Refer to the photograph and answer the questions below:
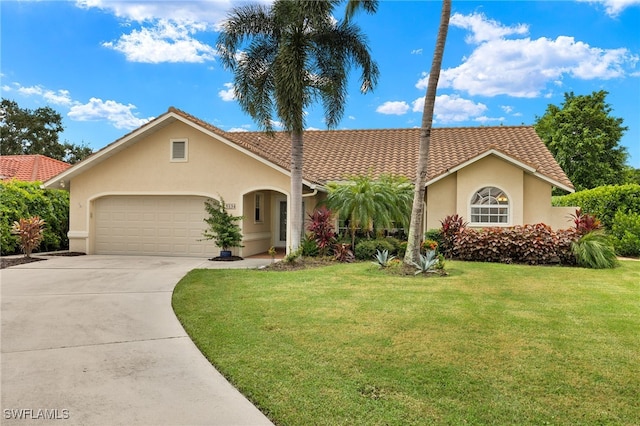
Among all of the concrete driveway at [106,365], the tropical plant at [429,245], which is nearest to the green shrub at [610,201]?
the tropical plant at [429,245]

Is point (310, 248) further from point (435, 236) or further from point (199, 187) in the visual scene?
point (199, 187)

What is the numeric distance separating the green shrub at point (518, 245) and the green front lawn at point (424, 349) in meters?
3.69

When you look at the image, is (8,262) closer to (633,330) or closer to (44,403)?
→ (44,403)

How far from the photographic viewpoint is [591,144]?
34.0 meters

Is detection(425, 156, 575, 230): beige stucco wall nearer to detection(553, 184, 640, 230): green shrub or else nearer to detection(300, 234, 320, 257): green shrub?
detection(553, 184, 640, 230): green shrub

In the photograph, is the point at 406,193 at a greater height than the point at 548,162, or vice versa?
the point at 548,162

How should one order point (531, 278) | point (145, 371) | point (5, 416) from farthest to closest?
point (531, 278), point (145, 371), point (5, 416)

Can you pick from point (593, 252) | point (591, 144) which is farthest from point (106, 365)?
point (591, 144)

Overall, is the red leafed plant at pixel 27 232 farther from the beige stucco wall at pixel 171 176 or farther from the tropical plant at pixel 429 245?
the tropical plant at pixel 429 245

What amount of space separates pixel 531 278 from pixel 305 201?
356 inches

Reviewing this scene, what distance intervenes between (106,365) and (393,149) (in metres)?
17.2

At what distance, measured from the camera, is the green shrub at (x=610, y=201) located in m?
16.6

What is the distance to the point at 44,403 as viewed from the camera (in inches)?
155

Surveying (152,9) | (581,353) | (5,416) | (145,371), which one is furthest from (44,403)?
(152,9)
